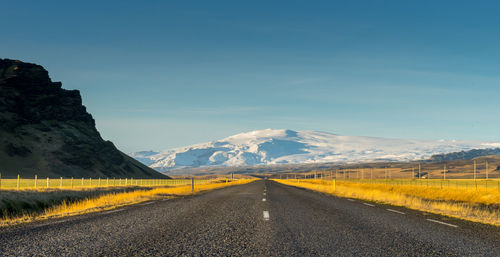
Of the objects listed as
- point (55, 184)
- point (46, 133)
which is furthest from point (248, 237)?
point (46, 133)

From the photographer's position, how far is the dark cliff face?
94812 mm

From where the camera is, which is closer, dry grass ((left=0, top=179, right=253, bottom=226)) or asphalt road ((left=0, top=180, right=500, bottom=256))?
asphalt road ((left=0, top=180, right=500, bottom=256))

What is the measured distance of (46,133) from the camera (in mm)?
108000

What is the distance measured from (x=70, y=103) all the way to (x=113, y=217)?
127 metres

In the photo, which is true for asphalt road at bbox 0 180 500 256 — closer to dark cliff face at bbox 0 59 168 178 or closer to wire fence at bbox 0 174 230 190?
wire fence at bbox 0 174 230 190

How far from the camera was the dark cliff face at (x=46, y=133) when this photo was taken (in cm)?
9481

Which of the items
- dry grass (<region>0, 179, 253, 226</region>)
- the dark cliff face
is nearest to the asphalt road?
dry grass (<region>0, 179, 253, 226</region>)

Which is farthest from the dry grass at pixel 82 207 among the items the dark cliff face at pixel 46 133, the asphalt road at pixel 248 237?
the dark cliff face at pixel 46 133

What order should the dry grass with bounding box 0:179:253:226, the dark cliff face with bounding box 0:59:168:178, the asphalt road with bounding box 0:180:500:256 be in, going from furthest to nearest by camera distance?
the dark cliff face with bounding box 0:59:168:178 → the dry grass with bounding box 0:179:253:226 → the asphalt road with bounding box 0:180:500:256

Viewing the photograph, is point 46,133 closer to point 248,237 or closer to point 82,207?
point 82,207

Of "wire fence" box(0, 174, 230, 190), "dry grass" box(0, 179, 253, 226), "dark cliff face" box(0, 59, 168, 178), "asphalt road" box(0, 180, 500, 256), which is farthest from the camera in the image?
"dark cliff face" box(0, 59, 168, 178)

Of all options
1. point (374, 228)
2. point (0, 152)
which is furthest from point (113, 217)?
point (0, 152)

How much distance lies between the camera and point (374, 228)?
9.70m

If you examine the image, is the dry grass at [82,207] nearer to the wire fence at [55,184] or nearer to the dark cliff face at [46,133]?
the wire fence at [55,184]
